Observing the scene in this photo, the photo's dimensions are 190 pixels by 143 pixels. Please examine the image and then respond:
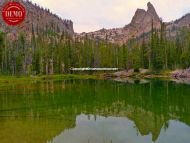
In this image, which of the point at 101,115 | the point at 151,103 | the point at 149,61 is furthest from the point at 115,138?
the point at 149,61

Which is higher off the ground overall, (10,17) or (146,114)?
(10,17)

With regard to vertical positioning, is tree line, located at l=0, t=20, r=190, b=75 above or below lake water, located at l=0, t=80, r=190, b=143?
above

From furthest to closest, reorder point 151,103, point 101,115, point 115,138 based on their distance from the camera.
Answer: point 151,103 → point 101,115 → point 115,138

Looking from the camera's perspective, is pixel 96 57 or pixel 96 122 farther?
pixel 96 57

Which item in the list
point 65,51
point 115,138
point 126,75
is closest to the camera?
point 115,138

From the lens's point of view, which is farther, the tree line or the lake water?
the tree line

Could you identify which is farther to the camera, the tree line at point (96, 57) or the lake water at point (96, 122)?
the tree line at point (96, 57)

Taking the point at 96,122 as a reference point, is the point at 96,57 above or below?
above

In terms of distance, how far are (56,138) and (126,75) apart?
10502 cm

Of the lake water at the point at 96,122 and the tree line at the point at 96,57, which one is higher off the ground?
the tree line at the point at 96,57

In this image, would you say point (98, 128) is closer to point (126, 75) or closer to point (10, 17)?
point (10, 17)

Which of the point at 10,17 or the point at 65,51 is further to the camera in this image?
the point at 65,51

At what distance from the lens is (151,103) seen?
40.9 meters

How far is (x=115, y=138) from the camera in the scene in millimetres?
22828
